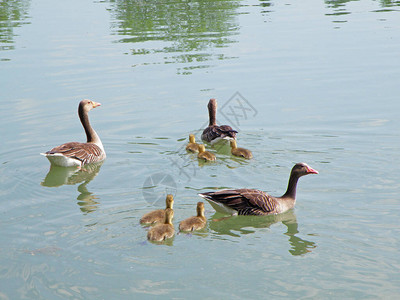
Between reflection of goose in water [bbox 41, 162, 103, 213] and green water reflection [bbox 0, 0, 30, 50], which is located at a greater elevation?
green water reflection [bbox 0, 0, 30, 50]

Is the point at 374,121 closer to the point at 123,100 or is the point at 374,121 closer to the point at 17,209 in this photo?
the point at 123,100

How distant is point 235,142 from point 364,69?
7.06m

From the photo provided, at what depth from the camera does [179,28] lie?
1030 inches

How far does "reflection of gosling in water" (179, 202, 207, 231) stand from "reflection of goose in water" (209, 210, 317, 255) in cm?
27

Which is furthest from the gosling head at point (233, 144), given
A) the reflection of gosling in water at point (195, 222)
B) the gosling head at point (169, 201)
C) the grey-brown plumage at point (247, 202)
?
the reflection of gosling in water at point (195, 222)

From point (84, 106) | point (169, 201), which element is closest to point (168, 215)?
point (169, 201)

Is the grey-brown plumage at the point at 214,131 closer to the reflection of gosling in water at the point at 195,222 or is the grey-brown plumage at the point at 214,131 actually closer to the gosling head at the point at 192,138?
the gosling head at the point at 192,138

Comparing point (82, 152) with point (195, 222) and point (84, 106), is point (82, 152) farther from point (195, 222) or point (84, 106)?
point (195, 222)

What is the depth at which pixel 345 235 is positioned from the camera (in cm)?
884

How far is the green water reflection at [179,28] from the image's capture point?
21.8m

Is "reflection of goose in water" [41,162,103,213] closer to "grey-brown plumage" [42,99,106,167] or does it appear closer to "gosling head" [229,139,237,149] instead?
"grey-brown plumage" [42,99,106,167]

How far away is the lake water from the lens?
789 cm

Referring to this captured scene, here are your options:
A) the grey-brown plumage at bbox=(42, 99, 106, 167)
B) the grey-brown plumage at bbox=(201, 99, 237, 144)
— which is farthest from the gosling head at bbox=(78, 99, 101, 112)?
the grey-brown plumage at bbox=(201, 99, 237, 144)

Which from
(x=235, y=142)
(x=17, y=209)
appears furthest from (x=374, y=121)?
(x=17, y=209)
